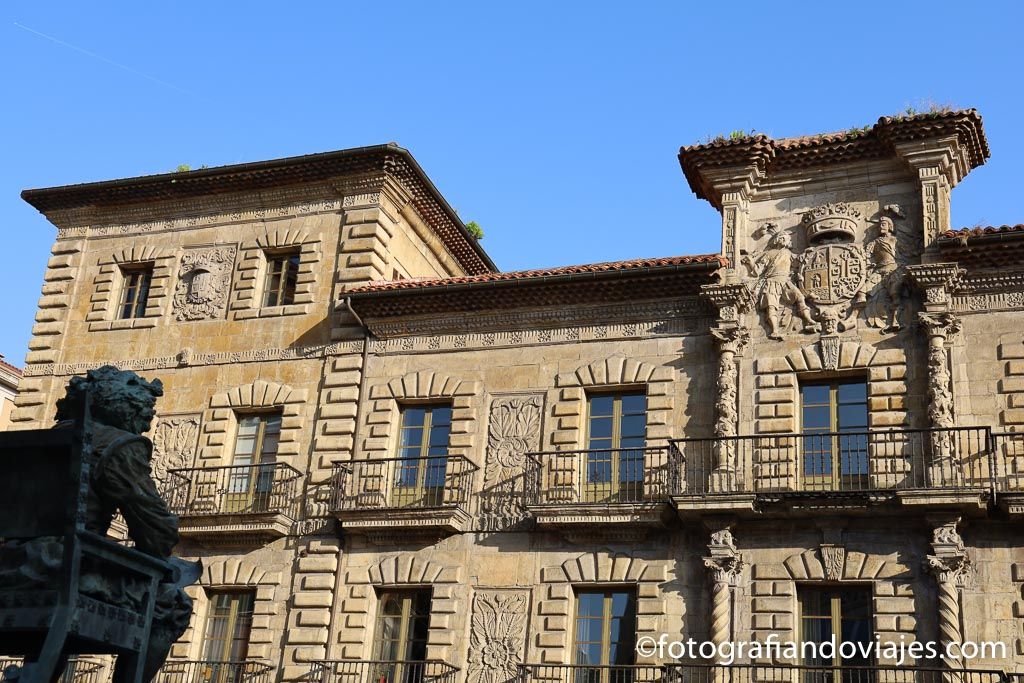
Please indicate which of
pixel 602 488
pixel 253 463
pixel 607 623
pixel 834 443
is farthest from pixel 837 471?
pixel 253 463

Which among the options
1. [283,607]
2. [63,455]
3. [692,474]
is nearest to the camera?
[63,455]

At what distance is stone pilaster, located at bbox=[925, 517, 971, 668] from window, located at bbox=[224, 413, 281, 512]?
1044 centimetres

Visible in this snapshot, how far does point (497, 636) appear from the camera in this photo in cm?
1934

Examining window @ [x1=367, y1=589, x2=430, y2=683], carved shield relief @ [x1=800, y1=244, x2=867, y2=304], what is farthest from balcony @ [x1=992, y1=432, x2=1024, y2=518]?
window @ [x1=367, y1=589, x2=430, y2=683]

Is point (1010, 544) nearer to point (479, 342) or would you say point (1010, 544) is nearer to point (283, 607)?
point (479, 342)

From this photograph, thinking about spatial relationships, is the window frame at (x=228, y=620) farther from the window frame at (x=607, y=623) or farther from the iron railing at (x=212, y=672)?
the window frame at (x=607, y=623)

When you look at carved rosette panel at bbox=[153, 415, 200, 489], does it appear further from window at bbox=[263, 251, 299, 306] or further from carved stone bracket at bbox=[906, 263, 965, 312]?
carved stone bracket at bbox=[906, 263, 965, 312]

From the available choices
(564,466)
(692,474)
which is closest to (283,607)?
(564,466)

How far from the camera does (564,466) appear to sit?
65.6 feet

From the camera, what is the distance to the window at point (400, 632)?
64.1 ft

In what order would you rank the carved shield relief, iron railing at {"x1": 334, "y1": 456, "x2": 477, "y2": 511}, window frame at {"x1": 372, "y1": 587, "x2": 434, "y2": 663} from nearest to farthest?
the carved shield relief → window frame at {"x1": 372, "y1": 587, "x2": 434, "y2": 663} → iron railing at {"x1": 334, "y1": 456, "x2": 477, "y2": 511}

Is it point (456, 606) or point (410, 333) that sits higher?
point (410, 333)

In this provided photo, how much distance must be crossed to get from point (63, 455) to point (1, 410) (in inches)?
1398

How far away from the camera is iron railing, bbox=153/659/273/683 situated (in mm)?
20188
